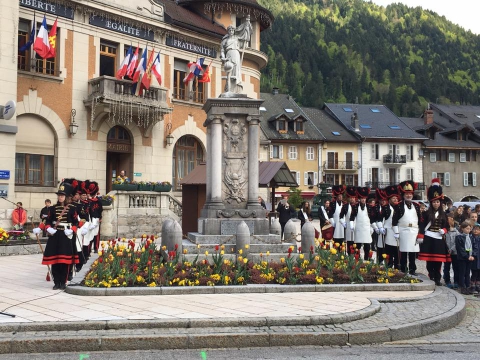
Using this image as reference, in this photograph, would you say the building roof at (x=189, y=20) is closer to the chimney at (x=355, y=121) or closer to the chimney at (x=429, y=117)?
the chimney at (x=355, y=121)

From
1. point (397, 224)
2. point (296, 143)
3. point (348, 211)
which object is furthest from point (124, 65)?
point (296, 143)

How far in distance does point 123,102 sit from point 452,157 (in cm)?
4875

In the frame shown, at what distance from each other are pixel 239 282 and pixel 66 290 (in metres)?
3.16

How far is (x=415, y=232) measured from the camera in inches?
504

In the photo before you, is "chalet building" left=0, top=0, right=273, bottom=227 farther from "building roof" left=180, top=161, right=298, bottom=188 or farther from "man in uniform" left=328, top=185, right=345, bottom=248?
"man in uniform" left=328, top=185, right=345, bottom=248

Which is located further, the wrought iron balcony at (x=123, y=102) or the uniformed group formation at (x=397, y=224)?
the wrought iron balcony at (x=123, y=102)

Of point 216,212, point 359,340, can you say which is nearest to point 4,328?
point 359,340

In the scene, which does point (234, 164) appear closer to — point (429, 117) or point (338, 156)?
point (338, 156)

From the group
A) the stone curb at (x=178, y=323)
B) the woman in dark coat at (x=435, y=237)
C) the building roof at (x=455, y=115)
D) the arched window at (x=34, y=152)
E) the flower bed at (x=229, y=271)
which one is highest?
the building roof at (x=455, y=115)

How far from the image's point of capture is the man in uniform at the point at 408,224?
41.9 ft

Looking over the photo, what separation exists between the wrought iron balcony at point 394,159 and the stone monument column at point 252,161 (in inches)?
1996

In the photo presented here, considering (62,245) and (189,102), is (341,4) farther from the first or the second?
(62,245)

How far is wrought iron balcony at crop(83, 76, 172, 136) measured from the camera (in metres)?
25.8

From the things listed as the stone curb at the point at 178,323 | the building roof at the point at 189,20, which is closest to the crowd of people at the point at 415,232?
the stone curb at the point at 178,323
